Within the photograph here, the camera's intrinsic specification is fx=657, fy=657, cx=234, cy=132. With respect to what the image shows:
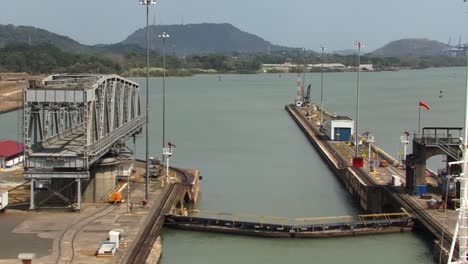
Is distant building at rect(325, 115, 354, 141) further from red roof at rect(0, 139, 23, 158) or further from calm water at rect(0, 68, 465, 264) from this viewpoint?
red roof at rect(0, 139, 23, 158)

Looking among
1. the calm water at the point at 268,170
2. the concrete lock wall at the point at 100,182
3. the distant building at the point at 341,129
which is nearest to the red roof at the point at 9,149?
the concrete lock wall at the point at 100,182

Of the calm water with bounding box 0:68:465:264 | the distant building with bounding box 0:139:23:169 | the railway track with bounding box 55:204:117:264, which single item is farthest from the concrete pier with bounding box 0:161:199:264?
the distant building with bounding box 0:139:23:169

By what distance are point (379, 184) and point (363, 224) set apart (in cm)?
831

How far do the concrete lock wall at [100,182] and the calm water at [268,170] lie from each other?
178 inches

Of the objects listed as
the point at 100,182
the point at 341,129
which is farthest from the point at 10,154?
the point at 341,129

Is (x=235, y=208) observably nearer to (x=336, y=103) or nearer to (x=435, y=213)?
(x=435, y=213)

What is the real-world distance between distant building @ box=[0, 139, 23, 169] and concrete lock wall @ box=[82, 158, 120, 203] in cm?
1316

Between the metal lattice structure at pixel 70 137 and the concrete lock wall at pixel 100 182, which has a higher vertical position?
the metal lattice structure at pixel 70 137

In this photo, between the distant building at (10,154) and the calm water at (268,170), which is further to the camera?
the distant building at (10,154)

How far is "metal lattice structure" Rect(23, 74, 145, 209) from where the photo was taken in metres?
33.3

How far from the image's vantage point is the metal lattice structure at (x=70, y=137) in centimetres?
3334

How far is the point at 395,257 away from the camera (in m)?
32.2

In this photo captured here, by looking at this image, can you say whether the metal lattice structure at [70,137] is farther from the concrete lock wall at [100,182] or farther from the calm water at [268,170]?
the calm water at [268,170]

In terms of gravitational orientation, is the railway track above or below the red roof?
Result: below
